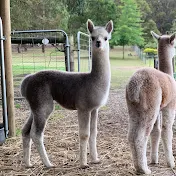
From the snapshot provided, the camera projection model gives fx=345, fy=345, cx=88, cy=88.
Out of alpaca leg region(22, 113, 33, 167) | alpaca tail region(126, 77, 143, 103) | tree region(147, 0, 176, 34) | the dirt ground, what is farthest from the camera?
tree region(147, 0, 176, 34)

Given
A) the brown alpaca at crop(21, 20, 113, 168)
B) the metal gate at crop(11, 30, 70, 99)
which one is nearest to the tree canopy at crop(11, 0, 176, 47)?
the metal gate at crop(11, 30, 70, 99)

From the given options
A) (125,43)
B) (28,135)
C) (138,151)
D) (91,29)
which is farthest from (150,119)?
(125,43)

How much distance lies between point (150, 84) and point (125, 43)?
2632 cm

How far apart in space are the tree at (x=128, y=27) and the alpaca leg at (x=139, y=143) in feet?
82.6

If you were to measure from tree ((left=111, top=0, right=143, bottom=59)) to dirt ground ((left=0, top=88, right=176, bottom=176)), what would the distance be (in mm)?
22528

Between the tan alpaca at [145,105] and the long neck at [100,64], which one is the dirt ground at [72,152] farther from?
the long neck at [100,64]

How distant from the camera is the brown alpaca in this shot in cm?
365

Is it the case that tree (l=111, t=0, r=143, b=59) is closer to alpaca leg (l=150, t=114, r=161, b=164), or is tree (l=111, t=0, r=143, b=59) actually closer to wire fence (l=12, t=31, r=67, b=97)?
wire fence (l=12, t=31, r=67, b=97)

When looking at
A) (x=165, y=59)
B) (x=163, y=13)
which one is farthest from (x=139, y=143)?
(x=163, y=13)

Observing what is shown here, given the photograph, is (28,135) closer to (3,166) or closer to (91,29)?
(3,166)

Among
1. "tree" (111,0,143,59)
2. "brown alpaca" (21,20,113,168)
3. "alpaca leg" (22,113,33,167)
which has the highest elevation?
"tree" (111,0,143,59)

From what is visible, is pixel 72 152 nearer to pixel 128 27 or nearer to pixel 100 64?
pixel 100 64

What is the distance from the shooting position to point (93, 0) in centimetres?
2689

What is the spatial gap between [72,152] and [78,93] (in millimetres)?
1041
